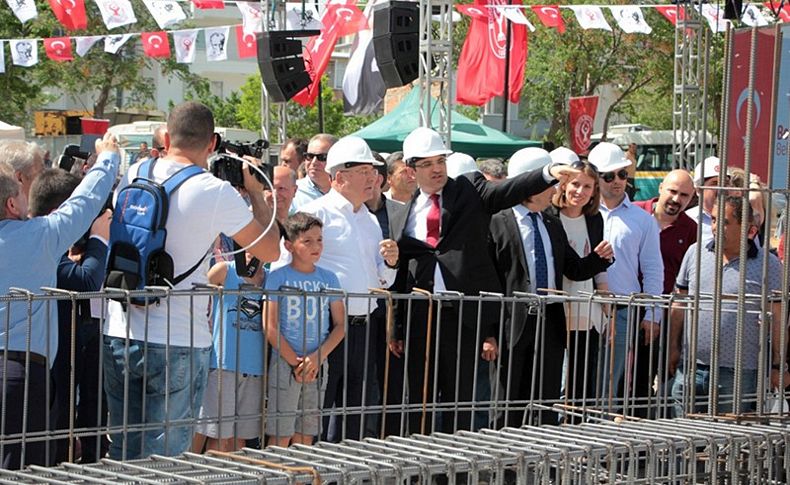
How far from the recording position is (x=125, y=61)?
41000 mm

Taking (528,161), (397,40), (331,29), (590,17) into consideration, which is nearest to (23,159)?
(528,161)

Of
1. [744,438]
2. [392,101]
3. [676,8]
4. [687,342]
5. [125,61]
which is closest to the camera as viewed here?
[744,438]

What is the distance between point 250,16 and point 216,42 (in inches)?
59.6

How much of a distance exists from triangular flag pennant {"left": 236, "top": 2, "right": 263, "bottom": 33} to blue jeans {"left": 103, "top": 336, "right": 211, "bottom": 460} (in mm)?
14194

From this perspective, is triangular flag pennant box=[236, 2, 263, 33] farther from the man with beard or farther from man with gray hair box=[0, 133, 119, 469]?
man with gray hair box=[0, 133, 119, 469]

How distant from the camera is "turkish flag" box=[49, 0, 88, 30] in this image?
1934 centimetres

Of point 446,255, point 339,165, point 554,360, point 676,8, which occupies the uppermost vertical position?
point 676,8

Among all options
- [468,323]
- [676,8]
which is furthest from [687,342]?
[676,8]

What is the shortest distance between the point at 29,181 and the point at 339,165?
5.39 feet

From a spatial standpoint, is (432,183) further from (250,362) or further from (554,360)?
(250,362)

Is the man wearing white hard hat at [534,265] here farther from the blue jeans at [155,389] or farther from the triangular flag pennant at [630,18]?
the triangular flag pennant at [630,18]

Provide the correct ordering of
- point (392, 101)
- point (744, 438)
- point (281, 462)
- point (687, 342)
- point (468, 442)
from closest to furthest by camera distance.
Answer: point (281, 462), point (468, 442), point (744, 438), point (687, 342), point (392, 101)

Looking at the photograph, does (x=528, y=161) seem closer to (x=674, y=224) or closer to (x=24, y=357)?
(x=674, y=224)

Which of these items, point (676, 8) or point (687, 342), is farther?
point (676, 8)
